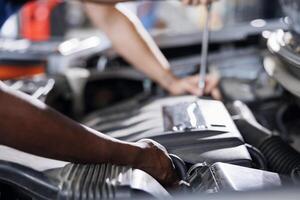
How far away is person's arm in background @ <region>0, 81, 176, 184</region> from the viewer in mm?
830

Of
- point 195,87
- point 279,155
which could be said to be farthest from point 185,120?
point 195,87

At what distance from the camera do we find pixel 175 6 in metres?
4.48

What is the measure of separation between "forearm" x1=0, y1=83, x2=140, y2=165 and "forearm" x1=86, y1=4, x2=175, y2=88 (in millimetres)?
843

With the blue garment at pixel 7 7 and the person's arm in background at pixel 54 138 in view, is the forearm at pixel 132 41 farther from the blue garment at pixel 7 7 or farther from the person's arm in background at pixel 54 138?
the person's arm in background at pixel 54 138

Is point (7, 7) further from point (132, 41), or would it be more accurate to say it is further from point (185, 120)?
point (185, 120)

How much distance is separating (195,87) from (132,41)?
293 mm

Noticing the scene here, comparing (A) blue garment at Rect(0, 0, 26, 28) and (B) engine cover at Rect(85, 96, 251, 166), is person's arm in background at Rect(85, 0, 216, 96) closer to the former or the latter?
(B) engine cover at Rect(85, 96, 251, 166)

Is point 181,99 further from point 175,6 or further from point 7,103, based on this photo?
point 175,6

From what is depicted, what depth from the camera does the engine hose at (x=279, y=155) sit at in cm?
118

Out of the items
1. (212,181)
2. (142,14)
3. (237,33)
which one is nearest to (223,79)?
(237,33)

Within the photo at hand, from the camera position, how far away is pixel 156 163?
3.11 feet

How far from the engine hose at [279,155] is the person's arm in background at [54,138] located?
384mm

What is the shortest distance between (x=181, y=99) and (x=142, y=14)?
2049 millimetres

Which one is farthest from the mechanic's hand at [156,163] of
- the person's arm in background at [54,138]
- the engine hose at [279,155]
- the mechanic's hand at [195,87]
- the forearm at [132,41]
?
the forearm at [132,41]
